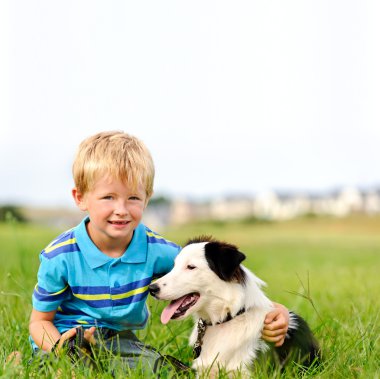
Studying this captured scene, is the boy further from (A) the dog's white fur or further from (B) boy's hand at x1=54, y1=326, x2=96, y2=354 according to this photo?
(A) the dog's white fur

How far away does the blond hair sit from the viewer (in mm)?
3592

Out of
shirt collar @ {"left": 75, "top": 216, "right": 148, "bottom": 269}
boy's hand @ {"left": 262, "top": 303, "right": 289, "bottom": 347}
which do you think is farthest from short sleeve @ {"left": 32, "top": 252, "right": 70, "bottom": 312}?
boy's hand @ {"left": 262, "top": 303, "right": 289, "bottom": 347}

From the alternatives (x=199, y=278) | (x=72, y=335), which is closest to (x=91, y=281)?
(x=72, y=335)

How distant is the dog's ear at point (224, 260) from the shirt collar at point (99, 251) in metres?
0.53

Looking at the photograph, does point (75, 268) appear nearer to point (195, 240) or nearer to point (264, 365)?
point (195, 240)

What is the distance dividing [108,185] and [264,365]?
1354mm

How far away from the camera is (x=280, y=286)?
8.69 metres

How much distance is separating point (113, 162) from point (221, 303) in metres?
1.02

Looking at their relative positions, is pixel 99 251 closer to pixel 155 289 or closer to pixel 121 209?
pixel 121 209

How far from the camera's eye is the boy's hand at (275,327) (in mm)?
3525

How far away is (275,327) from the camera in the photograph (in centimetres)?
352

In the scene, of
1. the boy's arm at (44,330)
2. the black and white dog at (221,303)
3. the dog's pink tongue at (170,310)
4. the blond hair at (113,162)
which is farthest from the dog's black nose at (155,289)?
the boy's arm at (44,330)

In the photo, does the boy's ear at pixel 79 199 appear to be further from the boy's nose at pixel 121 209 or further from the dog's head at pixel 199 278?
the dog's head at pixel 199 278

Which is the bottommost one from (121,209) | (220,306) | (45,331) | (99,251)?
(45,331)
